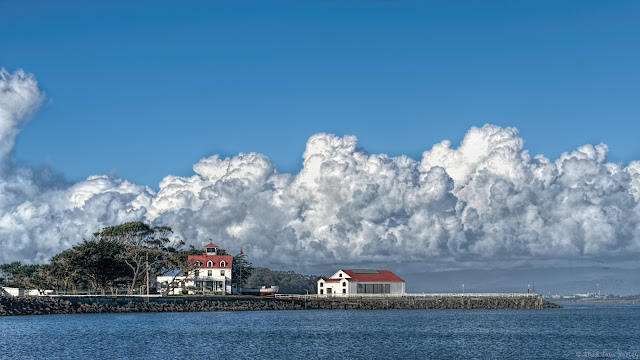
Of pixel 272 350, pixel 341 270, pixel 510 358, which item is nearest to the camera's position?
pixel 510 358

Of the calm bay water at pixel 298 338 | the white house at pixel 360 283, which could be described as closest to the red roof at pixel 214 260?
the white house at pixel 360 283

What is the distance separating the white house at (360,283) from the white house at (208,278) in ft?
73.5

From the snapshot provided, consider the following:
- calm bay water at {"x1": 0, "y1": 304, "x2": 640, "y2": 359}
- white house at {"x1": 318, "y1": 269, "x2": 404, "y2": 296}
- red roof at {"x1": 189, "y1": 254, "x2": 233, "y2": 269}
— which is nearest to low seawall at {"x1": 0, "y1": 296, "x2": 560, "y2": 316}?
calm bay water at {"x1": 0, "y1": 304, "x2": 640, "y2": 359}

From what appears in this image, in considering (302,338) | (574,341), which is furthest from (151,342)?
(574,341)

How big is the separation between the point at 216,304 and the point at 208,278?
669 inches

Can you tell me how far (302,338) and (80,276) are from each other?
65.1 m

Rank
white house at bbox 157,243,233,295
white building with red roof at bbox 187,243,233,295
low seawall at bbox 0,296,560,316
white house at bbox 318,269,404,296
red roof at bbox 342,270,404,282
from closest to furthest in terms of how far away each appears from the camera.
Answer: low seawall at bbox 0,296,560,316 → white house at bbox 157,243,233,295 → white building with red roof at bbox 187,243,233,295 → white house at bbox 318,269,404,296 → red roof at bbox 342,270,404,282

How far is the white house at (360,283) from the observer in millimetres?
159125

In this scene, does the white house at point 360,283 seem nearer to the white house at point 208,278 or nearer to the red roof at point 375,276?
the red roof at point 375,276

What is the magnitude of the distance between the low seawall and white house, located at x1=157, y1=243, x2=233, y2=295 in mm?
9597

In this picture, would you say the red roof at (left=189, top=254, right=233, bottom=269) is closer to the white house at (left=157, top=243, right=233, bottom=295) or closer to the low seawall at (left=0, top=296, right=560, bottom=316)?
the white house at (left=157, top=243, right=233, bottom=295)

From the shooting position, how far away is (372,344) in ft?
254

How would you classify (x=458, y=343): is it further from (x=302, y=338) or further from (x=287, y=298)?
(x=287, y=298)

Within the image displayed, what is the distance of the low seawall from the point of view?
117 m
